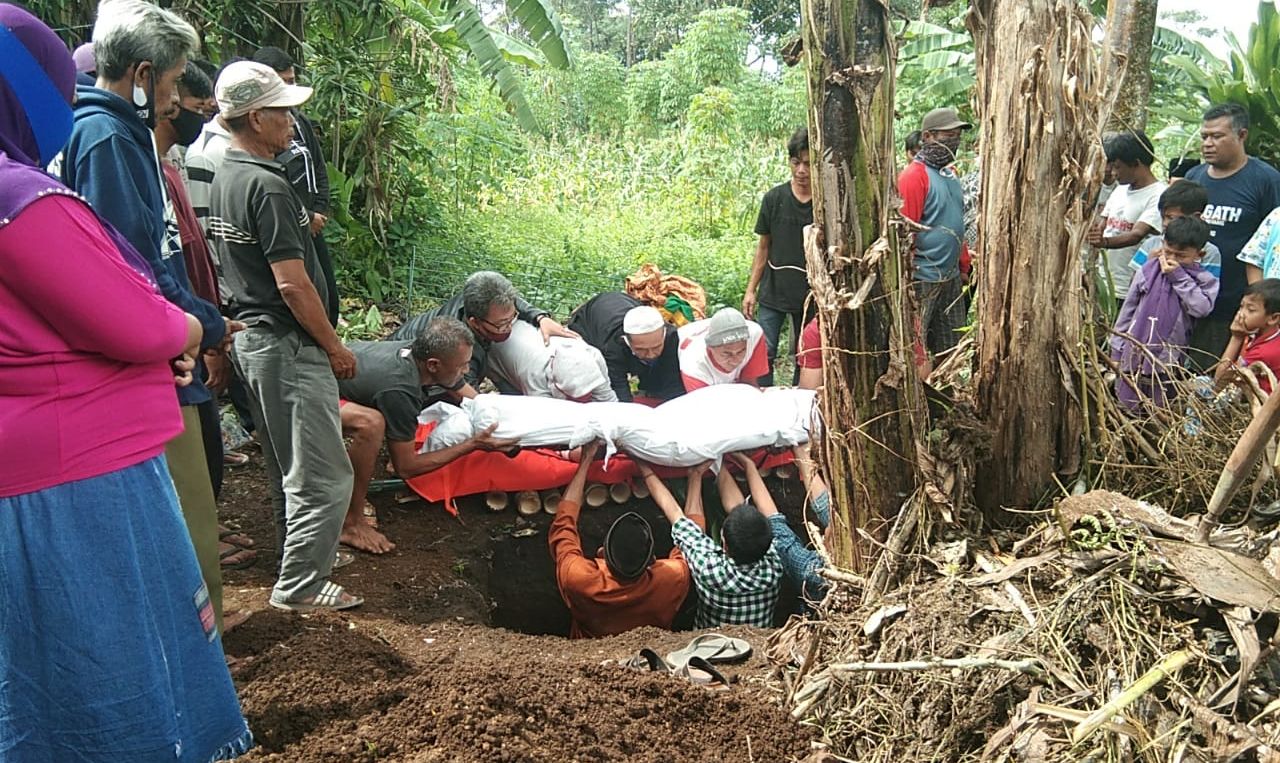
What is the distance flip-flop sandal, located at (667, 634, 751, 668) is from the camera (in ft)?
11.3

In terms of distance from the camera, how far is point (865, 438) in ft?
9.45

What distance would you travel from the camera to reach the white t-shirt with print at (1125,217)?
528 cm

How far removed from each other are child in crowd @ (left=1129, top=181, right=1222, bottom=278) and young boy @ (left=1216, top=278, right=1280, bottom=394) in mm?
466

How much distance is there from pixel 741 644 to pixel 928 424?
1137mm

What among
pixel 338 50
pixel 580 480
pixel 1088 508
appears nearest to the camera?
pixel 1088 508

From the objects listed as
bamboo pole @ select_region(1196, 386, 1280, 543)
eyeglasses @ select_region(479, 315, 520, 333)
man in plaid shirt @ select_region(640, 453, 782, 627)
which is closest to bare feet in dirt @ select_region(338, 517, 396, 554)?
eyeglasses @ select_region(479, 315, 520, 333)

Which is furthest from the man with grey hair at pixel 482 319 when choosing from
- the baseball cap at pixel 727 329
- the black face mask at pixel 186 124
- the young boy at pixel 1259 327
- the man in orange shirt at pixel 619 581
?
the young boy at pixel 1259 327

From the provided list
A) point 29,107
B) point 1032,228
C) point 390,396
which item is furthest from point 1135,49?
point 29,107

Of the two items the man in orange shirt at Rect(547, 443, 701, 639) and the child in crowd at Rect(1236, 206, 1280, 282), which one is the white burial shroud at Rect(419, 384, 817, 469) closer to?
the man in orange shirt at Rect(547, 443, 701, 639)

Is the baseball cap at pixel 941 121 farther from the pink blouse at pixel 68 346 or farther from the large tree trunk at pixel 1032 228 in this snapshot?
the pink blouse at pixel 68 346

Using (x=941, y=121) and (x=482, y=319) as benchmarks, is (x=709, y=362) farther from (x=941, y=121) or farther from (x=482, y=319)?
(x=941, y=121)

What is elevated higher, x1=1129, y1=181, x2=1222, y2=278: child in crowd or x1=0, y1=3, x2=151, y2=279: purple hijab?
x1=0, y1=3, x2=151, y2=279: purple hijab

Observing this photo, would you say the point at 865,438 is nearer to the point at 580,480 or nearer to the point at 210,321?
the point at 210,321

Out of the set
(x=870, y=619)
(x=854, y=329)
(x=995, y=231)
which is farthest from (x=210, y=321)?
(x=995, y=231)
